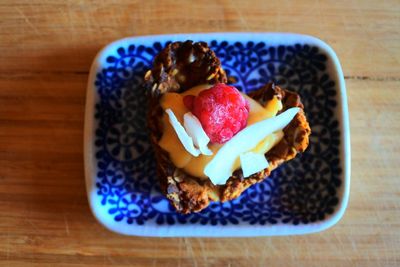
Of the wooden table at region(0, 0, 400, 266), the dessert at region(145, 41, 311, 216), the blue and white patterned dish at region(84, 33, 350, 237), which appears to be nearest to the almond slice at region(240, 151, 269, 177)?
the dessert at region(145, 41, 311, 216)

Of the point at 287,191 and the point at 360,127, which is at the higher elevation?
the point at 360,127

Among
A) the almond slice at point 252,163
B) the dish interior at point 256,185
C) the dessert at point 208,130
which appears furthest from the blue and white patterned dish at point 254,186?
the almond slice at point 252,163

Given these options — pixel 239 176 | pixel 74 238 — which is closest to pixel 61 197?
pixel 74 238

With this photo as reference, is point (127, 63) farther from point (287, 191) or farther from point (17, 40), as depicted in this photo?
point (287, 191)

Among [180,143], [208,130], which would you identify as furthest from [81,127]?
[208,130]

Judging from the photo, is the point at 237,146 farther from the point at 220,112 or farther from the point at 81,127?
the point at 81,127

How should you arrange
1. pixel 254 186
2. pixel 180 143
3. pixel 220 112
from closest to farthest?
pixel 220 112 < pixel 180 143 < pixel 254 186

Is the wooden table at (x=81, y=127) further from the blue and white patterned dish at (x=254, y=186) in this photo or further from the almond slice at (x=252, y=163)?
the almond slice at (x=252, y=163)
